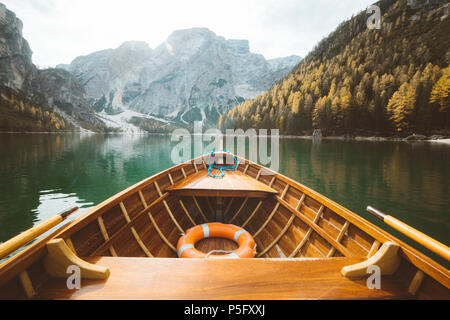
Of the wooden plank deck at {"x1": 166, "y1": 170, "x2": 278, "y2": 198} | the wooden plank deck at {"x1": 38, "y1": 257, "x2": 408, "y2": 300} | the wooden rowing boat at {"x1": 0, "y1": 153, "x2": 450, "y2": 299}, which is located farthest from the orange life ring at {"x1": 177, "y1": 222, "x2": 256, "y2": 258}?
the wooden plank deck at {"x1": 38, "y1": 257, "x2": 408, "y2": 300}

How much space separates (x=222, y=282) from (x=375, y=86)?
7061 cm

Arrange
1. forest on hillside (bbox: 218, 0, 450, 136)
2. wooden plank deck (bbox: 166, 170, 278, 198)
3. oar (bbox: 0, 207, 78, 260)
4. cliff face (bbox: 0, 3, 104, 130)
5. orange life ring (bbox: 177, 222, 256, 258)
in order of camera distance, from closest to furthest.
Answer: oar (bbox: 0, 207, 78, 260), orange life ring (bbox: 177, 222, 256, 258), wooden plank deck (bbox: 166, 170, 278, 198), forest on hillside (bbox: 218, 0, 450, 136), cliff face (bbox: 0, 3, 104, 130)

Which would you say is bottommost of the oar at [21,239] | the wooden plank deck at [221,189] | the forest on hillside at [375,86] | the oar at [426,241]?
the wooden plank deck at [221,189]

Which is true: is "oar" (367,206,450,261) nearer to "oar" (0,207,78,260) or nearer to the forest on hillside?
"oar" (0,207,78,260)

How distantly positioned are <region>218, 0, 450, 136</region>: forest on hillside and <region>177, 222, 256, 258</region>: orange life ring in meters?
56.6

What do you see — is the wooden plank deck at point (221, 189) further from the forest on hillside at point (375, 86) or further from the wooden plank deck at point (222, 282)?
the forest on hillside at point (375, 86)

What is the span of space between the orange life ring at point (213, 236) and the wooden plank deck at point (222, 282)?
1.54 meters

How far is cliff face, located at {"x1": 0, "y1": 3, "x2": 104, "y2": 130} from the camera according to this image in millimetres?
106250

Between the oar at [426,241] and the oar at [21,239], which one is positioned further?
the oar at [426,241]

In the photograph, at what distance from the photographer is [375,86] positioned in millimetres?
53312

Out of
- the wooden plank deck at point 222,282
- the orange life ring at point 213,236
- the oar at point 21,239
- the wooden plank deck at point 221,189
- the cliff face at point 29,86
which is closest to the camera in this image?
the oar at point 21,239

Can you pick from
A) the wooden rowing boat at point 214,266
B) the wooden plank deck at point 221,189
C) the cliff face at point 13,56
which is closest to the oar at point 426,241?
the wooden rowing boat at point 214,266

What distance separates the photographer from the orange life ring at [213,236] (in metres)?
3.73
